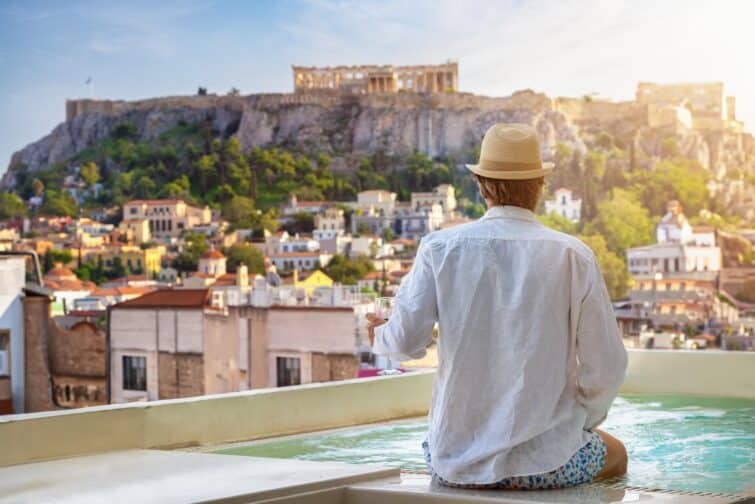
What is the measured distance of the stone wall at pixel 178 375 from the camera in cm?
2350

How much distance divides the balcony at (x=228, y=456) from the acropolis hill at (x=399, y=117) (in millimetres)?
36385

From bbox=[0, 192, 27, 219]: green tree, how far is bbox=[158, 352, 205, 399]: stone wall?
48.6ft

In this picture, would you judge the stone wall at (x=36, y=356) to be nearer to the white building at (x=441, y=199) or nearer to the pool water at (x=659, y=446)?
the pool water at (x=659, y=446)

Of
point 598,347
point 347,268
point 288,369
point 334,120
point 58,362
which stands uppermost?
point 334,120

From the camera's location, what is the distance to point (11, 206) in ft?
123

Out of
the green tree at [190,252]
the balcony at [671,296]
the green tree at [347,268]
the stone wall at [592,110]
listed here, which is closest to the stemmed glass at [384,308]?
the balcony at [671,296]

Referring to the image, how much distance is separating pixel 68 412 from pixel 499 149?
4.06 ft

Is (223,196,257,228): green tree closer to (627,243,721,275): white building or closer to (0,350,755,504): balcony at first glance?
(627,243,721,275): white building

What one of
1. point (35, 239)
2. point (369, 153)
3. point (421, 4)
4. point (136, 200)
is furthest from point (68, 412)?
point (369, 153)

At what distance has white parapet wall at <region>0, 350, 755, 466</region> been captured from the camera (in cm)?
260

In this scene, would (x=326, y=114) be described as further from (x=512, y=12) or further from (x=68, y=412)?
(x=68, y=412)

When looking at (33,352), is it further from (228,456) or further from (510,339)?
(510,339)

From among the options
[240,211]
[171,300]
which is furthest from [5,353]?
[240,211]

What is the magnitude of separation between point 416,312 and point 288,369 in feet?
69.4
